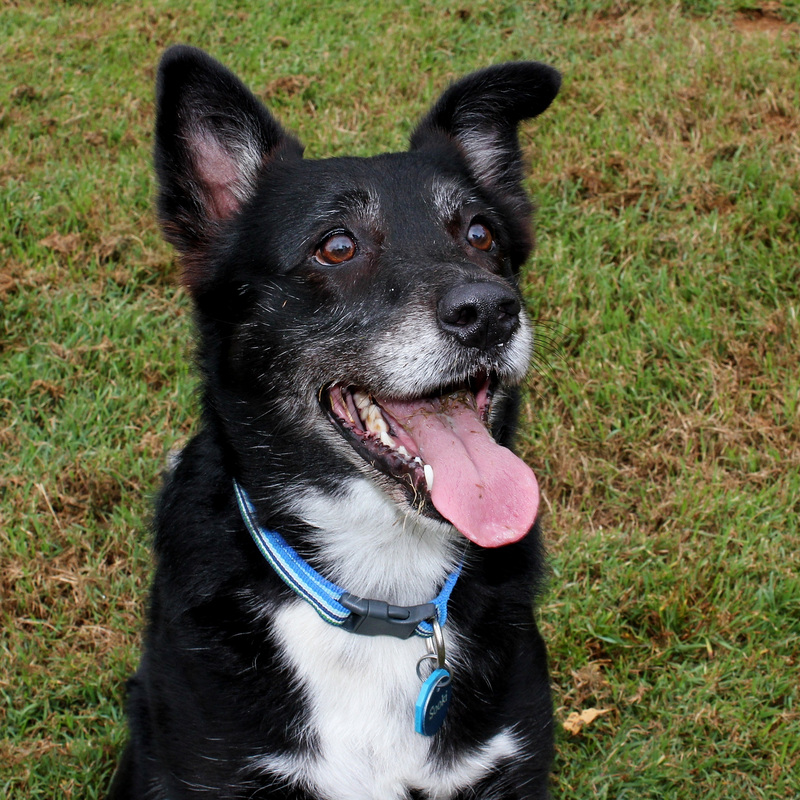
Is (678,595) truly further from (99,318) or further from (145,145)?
(145,145)

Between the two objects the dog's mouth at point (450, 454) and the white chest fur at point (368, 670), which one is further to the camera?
the white chest fur at point (368, 670)

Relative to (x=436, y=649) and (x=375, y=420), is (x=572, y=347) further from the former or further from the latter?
(x=436, y=649)

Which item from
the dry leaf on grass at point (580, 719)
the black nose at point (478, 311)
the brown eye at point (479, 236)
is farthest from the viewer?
the dry leaf on grass at point (580, 719)

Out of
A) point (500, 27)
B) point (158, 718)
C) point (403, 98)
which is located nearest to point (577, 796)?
point (158, 718)

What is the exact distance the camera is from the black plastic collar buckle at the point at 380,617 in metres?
2.85

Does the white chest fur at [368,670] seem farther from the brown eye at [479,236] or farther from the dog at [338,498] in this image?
the brown eye at [479,236]

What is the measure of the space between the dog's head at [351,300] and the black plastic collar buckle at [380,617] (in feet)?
1.14

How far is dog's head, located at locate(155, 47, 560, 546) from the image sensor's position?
2727 millimetres

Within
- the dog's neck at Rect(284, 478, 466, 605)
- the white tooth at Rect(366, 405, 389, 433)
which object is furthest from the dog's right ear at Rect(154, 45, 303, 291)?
the dog's neck at Rect(284, 478, 466, 605)

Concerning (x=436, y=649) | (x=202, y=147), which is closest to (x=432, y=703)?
(x=436, y=649)

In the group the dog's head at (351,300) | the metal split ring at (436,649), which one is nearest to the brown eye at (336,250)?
the dog's head at (351,300)

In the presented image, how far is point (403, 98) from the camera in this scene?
21.7ft

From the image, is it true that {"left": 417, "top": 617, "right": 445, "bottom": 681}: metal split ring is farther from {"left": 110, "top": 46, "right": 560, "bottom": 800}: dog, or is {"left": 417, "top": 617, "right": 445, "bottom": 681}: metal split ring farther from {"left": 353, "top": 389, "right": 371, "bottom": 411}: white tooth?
{"left": 353, "top": 389, "right": 371, "bottom": 411}: white tooth

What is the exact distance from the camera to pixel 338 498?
2.93 m
